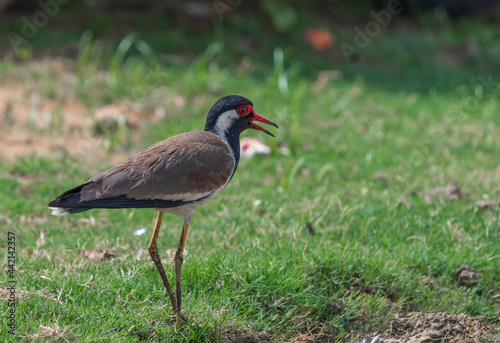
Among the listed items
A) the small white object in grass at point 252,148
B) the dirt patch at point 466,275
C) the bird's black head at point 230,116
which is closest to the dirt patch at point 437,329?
the dirt patch at point 466,275

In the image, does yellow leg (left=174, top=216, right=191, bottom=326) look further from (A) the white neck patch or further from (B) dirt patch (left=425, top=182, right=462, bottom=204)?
(B) dirt patch (left=425, top=182, right=462, bottom=204)

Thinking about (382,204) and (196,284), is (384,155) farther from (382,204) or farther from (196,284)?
(196,284)

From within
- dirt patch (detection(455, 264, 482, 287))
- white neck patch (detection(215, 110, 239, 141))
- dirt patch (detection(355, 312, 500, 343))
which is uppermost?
white neck patch (detection(215, 110, 239, 141))

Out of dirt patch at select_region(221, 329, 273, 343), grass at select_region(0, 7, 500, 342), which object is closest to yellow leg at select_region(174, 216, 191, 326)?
grass at select_region(0, 7, 500, 342)

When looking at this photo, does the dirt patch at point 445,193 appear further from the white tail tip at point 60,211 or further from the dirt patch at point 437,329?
the white tail tip at point 60,211

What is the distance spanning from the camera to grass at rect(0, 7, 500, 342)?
395cm

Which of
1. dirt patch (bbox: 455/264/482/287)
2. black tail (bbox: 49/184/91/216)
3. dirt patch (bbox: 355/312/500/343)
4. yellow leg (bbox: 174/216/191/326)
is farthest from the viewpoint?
dirt patch (bbox: 455/264/482/287)

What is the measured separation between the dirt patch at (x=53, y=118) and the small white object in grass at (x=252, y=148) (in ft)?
3.92

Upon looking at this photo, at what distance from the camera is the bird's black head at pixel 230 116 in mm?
3951

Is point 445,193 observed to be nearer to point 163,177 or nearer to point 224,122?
point 224,122

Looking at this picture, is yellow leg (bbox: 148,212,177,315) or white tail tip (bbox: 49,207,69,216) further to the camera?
yellow leg (bbox: 148,212,177,315)

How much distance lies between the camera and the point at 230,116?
3.99 m

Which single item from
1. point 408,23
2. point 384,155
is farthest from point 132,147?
point 408,23

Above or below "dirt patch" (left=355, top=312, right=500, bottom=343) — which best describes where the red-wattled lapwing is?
above
